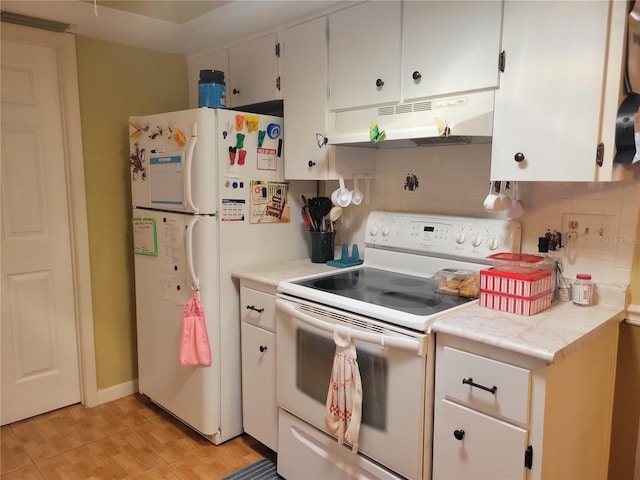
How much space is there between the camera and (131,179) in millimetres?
2762

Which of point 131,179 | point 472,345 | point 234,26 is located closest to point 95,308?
point 131,179

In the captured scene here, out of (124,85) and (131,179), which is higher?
(124,85)

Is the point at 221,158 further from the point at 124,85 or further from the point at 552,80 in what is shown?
the point at 552,80

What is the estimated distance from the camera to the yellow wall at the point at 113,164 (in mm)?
2736

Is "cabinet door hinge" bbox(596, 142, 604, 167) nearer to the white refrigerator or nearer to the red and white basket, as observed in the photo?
the red and white basket

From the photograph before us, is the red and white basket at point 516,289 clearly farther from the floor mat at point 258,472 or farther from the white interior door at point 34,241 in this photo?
the white interior door at point 34,241

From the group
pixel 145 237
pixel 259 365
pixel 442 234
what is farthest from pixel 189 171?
pixel 442 234

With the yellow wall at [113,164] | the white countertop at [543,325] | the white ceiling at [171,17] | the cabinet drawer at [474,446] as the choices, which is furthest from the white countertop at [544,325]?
the yellow wall at [113,164]

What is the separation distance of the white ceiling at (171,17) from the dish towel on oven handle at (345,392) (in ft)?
4.81

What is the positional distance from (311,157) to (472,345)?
Result: 4.04 feet

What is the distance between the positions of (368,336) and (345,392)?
24 centimetres

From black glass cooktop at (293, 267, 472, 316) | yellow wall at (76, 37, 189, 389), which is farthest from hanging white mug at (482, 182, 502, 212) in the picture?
yellow wall at (76, 37, 189, 389)

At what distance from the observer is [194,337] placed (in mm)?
2311

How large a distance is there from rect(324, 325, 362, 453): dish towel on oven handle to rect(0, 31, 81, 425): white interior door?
182cm
